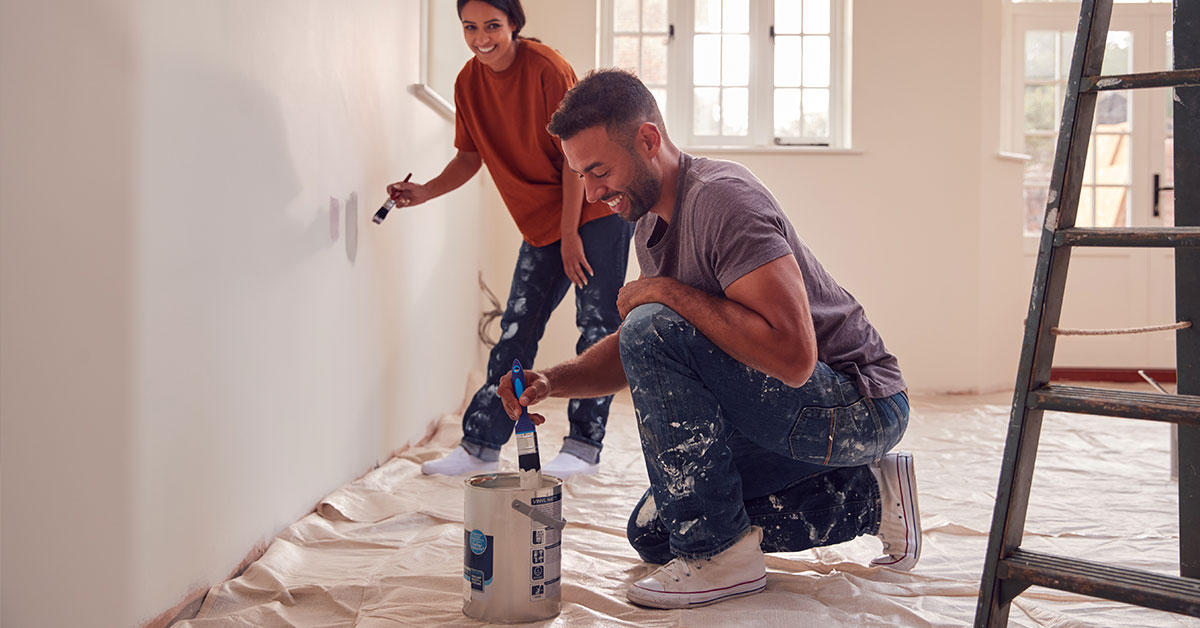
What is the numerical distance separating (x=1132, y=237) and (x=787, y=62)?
12.1 feet

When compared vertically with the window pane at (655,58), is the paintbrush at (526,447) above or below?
below

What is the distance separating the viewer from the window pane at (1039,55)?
5.04 metres

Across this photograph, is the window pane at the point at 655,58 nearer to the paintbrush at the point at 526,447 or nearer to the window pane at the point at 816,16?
the window pane at the point at 816,16

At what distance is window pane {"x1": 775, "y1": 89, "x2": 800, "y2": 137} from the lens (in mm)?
4664

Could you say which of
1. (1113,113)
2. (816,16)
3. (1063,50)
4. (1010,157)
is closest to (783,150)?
(816,16)

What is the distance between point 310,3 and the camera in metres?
1.91

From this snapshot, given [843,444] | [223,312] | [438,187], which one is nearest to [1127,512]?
[843,444]

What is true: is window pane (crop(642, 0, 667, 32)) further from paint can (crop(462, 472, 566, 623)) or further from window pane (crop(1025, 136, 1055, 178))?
paint can (crop(462, 472, 566, 623))

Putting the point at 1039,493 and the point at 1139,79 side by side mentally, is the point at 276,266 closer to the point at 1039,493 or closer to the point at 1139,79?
the point at 1139,79

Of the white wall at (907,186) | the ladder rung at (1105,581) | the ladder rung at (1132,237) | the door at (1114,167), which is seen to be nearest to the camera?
the ladder rung at (1105,581)

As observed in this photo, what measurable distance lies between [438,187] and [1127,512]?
5.90 ft

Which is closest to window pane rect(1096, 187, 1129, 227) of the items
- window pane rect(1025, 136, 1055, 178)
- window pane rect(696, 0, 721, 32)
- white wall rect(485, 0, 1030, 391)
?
window pane rect(1025, 136, 1055, 178)

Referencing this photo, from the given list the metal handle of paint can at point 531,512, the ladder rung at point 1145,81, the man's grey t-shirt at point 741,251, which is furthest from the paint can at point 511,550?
the ladder rung at point 1145,81

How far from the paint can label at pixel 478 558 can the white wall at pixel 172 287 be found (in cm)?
41
